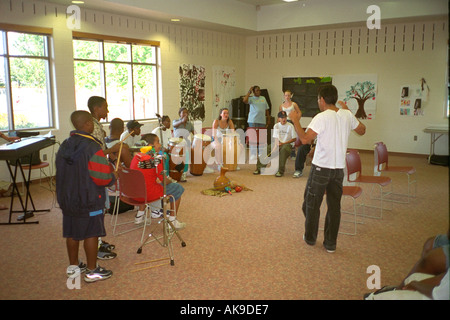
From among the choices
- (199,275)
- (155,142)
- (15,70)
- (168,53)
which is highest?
(168,53)

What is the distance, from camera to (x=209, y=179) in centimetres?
754

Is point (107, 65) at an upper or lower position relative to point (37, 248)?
upper

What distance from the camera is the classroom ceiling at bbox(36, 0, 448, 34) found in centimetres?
805

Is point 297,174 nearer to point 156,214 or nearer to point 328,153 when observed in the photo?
point 156,214

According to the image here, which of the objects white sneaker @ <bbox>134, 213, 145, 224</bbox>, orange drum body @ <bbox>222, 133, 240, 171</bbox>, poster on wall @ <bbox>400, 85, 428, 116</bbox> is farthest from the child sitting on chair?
poster on wall @ <bbox>400, 85, 428, 116</bbox>

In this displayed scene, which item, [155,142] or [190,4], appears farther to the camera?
[190,4]

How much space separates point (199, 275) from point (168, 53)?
7.39 metres

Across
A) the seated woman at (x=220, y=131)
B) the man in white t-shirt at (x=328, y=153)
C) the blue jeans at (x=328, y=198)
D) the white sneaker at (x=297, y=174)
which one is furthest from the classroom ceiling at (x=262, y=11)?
the blue jeans at (x=328, y=198)

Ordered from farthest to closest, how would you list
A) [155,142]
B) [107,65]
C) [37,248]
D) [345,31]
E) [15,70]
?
[345,31] < [107,65] < [15,70] < [155,142] < [37,248]

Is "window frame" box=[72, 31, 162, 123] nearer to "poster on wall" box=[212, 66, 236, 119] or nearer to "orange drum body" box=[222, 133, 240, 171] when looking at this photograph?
"poster on wall" box=[212, 66, 236, 119]

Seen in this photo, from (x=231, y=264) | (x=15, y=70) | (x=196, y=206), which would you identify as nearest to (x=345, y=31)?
(x=196, y=206)

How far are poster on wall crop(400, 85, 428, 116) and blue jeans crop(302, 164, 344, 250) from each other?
702 centimetres

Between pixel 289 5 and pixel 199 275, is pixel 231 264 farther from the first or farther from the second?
pixel 289 5

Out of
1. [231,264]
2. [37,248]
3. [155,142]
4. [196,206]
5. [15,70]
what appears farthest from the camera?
[15,70]
